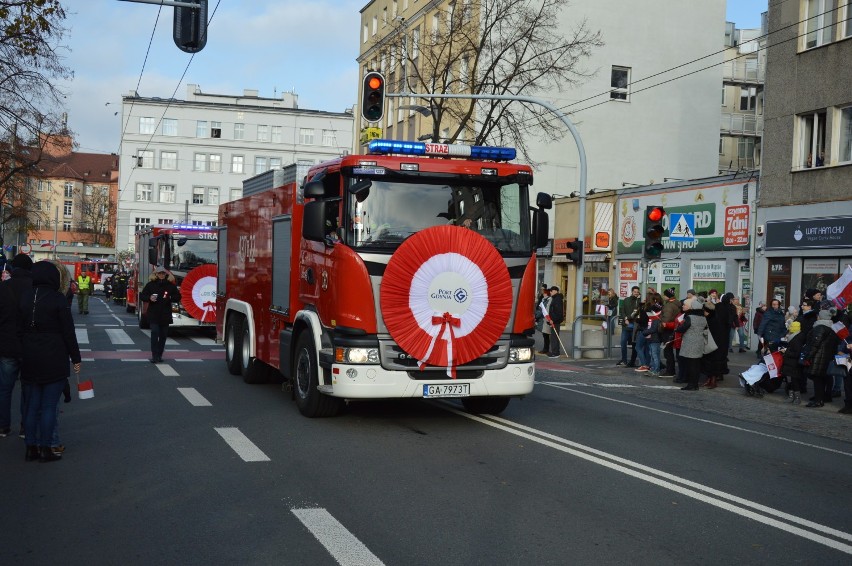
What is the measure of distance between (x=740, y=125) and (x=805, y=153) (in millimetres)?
27955

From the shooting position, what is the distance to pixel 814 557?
233 inches

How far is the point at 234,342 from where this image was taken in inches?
625

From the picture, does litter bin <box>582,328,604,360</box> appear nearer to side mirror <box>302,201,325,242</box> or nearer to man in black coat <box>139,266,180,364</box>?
man in black coat <box>139,266,180,364</box>

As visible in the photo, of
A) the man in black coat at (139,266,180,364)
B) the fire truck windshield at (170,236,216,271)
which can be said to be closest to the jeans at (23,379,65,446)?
the man in black coat at (139,266,180,364)

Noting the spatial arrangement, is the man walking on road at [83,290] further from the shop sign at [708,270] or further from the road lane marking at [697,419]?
the road lane marking at [697,419]

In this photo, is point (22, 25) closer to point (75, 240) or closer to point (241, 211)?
point (241, 211)

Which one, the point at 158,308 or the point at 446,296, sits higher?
the point at 446,296

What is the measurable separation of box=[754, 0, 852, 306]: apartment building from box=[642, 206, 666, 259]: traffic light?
25.3ft

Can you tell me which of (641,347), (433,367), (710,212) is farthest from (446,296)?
(710,212)

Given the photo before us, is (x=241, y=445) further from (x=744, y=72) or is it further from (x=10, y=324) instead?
(x=744, y=72)

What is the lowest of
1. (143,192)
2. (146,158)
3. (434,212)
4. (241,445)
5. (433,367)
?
(241,445)

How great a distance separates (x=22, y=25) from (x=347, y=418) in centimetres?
1152

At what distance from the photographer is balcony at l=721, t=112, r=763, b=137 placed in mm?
53156

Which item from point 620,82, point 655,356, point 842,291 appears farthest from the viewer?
point 620,82
